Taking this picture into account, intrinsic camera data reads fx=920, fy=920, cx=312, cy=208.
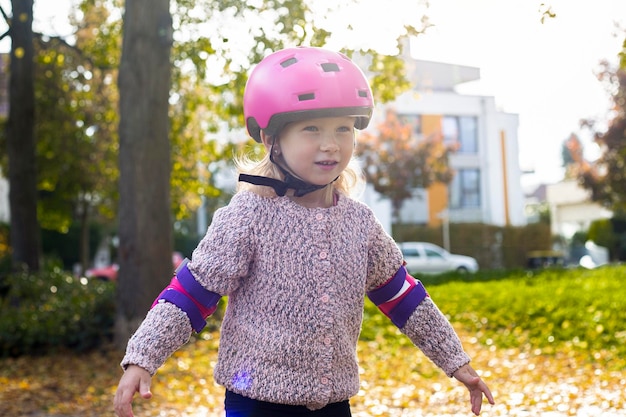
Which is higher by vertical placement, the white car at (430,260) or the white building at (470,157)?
the white building at (470,157)

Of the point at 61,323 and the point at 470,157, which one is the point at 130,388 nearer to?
the point at 61,323

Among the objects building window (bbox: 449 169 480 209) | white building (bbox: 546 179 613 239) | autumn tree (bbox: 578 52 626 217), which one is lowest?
white building (bbox: 546 179 613 239)

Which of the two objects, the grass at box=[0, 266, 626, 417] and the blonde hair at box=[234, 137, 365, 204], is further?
the grass at box=[0, 266, 626, 417]

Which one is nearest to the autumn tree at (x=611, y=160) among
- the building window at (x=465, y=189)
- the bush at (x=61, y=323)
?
the building window at (x=465, y=189)

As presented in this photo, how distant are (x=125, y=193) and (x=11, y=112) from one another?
16.5 ft

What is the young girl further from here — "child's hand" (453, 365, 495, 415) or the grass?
the grass

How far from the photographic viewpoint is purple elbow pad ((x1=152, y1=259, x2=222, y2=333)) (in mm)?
2995

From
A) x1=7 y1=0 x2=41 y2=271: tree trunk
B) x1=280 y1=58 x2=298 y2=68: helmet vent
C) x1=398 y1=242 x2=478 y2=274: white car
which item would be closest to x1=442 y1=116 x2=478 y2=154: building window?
x1=398 y1=242 x2=478 y2=274: white car

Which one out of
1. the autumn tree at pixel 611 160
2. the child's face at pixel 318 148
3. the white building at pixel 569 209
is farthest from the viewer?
the white building at pixel 569 209

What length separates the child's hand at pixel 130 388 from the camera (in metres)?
2.81

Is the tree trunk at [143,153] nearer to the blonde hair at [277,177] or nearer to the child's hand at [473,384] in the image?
the blonde hair at [277,177]

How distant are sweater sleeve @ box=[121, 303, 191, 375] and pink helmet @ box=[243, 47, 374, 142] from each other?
0.72 m

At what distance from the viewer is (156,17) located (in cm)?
984

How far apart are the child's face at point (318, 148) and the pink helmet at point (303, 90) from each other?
0.14 ft
